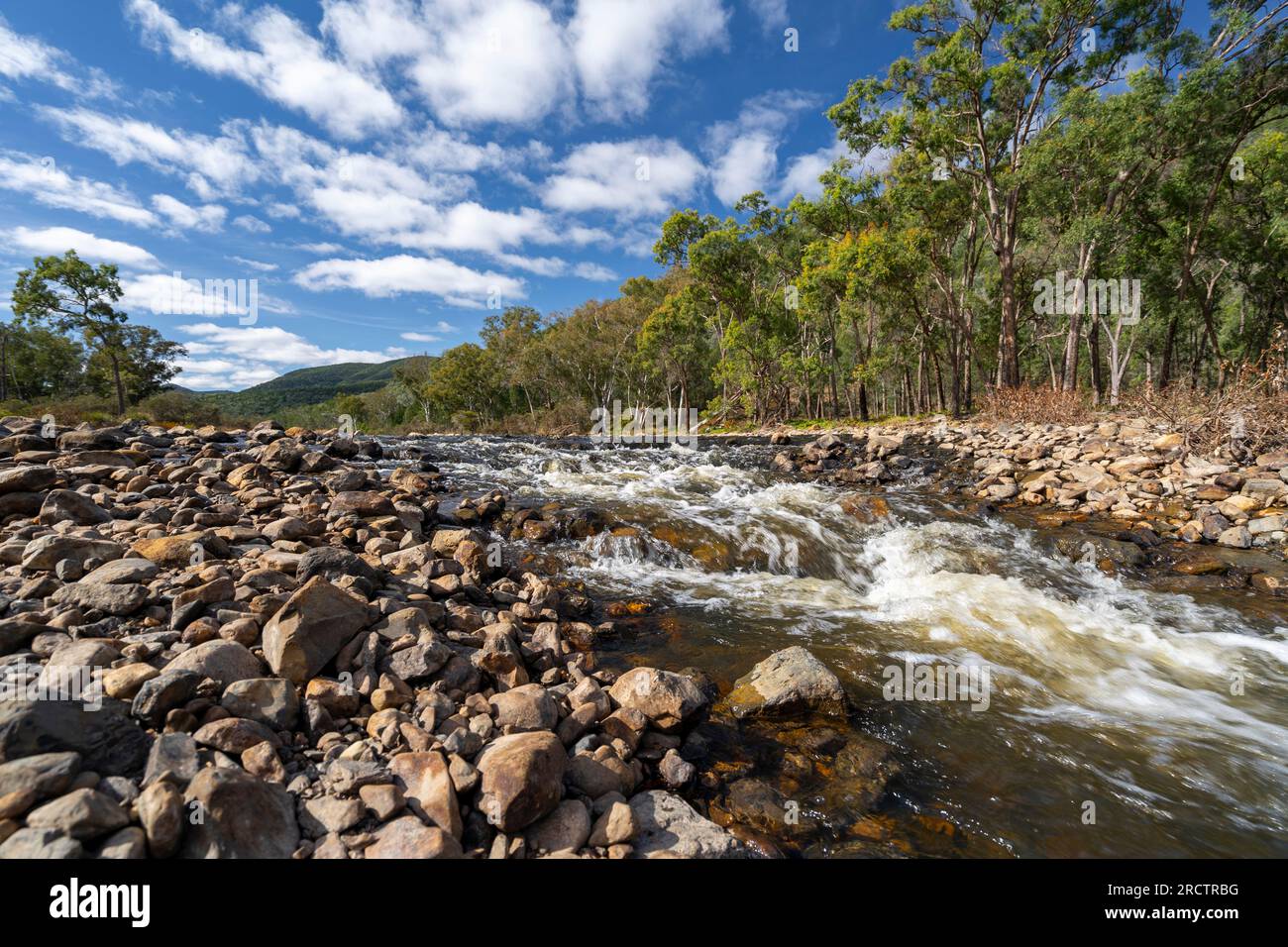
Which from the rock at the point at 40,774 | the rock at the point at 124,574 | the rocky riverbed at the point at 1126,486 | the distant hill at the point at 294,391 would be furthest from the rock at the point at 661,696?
the distant hill at the point at 294,391

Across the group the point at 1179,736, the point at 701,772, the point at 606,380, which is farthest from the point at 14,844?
the point at 606,380

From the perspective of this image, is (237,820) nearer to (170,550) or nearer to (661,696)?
(661,696)

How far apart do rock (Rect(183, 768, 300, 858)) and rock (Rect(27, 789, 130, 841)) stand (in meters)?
0.23

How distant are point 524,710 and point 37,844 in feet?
6.87

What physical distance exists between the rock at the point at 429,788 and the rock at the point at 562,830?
15.5 inches

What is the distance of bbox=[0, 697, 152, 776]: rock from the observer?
85.7 inches

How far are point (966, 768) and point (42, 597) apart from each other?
23.2ft

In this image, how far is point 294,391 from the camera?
428ft

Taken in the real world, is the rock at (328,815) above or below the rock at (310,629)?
below

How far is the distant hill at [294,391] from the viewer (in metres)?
92.0
